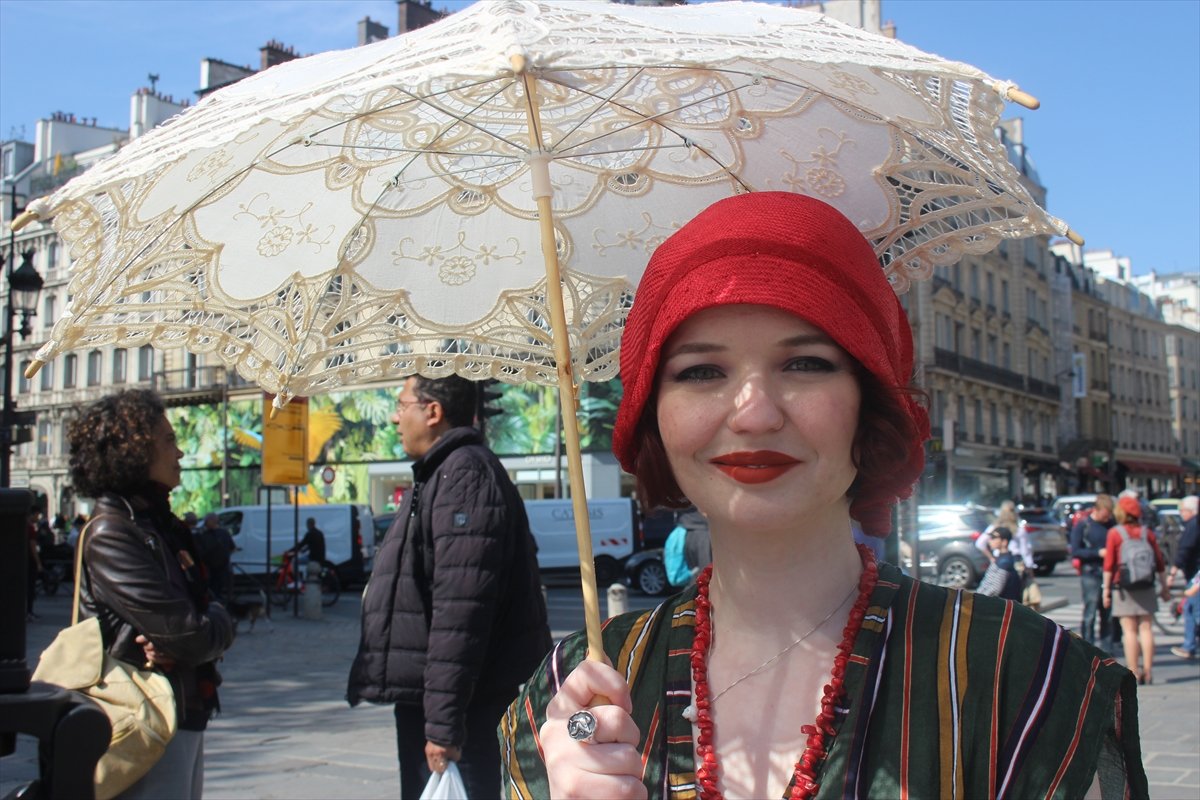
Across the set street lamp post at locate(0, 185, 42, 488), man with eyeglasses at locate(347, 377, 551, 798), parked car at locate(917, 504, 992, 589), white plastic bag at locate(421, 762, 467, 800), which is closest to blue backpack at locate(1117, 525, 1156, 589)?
man with eyeglasses at locate(347, 377, 551, 798)

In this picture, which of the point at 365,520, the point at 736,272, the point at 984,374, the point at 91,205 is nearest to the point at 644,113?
the point at 736,272

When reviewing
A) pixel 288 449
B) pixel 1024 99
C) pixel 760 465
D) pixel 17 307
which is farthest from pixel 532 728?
pixel 17 307

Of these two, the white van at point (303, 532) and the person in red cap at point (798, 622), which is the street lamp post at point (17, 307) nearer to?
the white van at point (303, 532)

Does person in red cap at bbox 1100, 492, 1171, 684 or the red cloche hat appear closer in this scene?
person in red cap at bbox 1100, 492, 1171, 684

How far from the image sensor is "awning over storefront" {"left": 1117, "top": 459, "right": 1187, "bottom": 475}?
7694cm

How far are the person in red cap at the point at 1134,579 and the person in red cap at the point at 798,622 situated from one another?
9.82m

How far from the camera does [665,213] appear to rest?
272cm

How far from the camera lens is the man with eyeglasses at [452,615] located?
12.1 ft

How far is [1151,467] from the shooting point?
3209 inches

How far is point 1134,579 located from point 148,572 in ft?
30.4

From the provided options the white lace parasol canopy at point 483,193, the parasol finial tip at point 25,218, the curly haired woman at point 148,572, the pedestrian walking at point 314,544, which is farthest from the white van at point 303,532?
the parasol finial tip at point 25,218

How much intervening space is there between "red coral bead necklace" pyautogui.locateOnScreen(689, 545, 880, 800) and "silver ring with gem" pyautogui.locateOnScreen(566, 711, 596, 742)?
0.56 feet

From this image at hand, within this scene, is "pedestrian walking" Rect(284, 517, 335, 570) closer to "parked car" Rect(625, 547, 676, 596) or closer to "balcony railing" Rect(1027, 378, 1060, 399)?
"parked car" Rect(625, 547, 676, 596)

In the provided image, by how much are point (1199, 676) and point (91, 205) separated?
10904 millimetres
